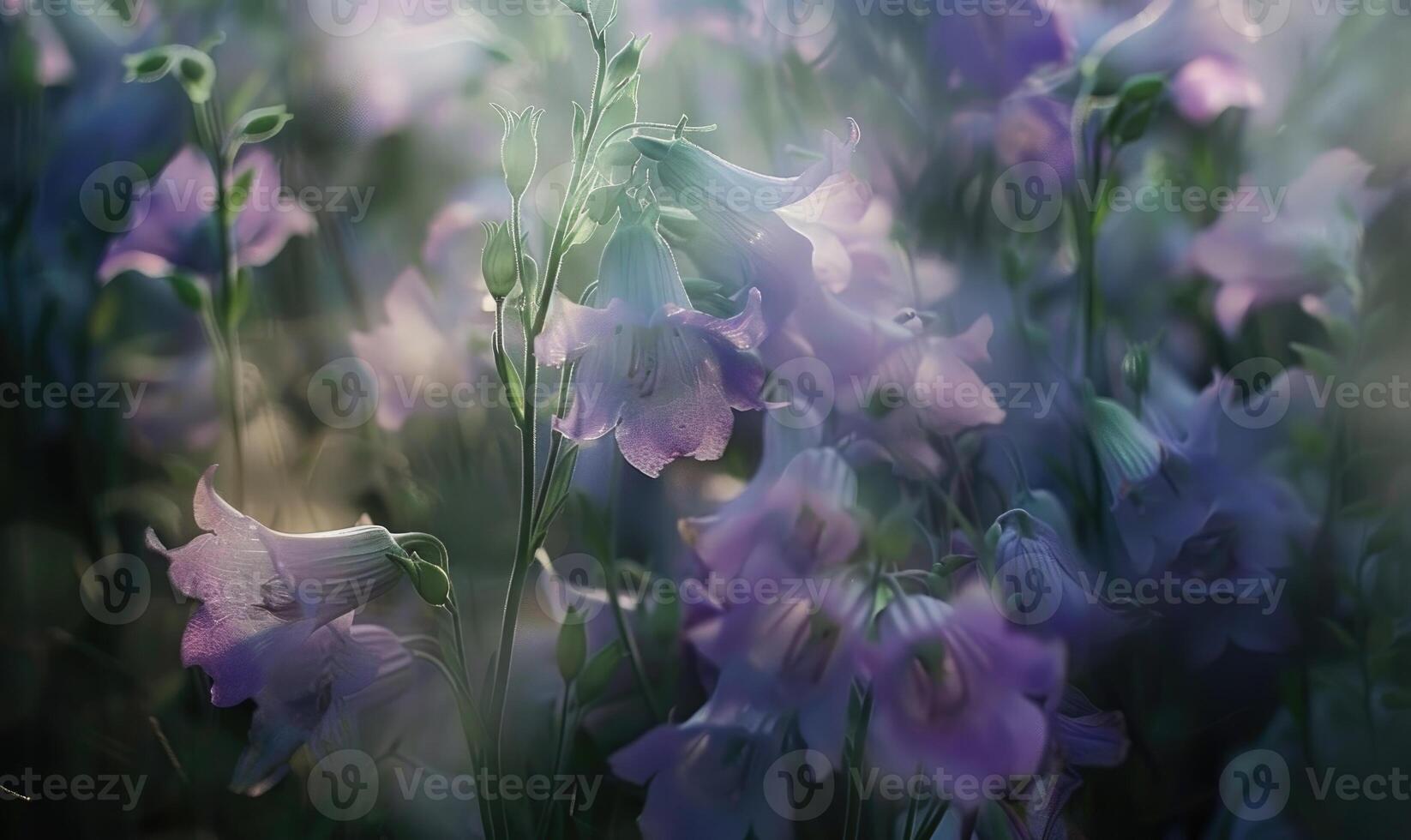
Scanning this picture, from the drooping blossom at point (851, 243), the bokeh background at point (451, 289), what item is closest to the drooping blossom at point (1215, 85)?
the bokeh background at point (451, 289)

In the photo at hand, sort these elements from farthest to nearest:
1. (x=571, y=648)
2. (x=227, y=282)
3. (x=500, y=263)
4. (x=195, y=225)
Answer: (x=195, y=225) → (x=227, y=282) → (x=571, y=648) → (x=500, y=263)

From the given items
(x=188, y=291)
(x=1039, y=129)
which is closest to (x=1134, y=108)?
(x=1039, y=129)

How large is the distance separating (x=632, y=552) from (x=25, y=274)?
0.62m

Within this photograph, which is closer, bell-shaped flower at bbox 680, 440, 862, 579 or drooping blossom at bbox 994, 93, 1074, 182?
bell-shaped flower at bbox 680, 440, 862, 579

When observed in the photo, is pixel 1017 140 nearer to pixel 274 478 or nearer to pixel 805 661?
pixel 805 661
